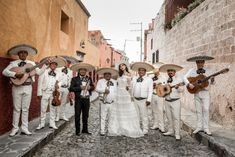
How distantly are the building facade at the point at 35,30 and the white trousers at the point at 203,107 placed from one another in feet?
14.7

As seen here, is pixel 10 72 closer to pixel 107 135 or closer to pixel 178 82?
pixel 107 135

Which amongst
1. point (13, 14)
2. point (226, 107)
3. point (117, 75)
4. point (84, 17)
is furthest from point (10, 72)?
point (84, 17)

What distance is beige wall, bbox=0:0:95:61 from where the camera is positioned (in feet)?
21.6

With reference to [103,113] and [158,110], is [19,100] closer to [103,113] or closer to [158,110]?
[103,113]

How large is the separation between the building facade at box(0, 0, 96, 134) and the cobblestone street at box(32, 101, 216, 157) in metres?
1.39

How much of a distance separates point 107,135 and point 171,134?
1.65 m

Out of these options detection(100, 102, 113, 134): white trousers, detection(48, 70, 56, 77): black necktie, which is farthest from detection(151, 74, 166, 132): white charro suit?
detection(48, 70, 56, 77): black necktie

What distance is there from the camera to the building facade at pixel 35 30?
21.4ft

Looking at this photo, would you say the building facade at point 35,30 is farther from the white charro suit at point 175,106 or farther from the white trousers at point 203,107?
the white trousers at point 203,107

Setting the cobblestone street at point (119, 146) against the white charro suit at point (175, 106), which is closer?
the cobblestone street at point (119, 146)

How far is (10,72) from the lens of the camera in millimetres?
6109

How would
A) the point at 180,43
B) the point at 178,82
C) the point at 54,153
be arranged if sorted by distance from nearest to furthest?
the point at 54,153 < the point at 178,82 < the point at 180,43

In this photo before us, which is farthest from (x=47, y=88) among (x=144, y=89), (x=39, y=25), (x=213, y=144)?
(x=213, y=144)

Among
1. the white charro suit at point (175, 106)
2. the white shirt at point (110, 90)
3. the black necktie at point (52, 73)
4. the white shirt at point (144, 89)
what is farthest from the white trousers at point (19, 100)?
the white charro suit at point (175, 106)
